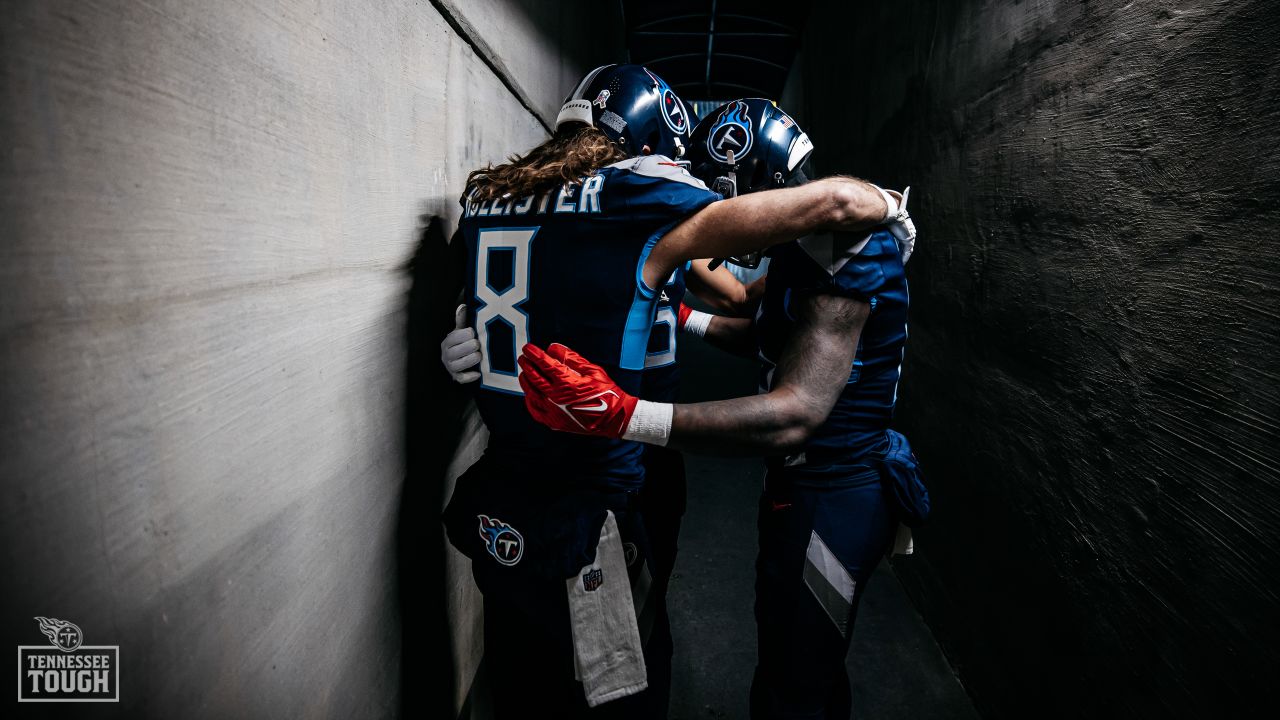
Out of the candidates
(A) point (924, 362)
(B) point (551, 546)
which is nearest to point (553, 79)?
(A) point (924, 362)

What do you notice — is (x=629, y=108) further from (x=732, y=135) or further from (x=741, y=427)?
(x=741, y=427)

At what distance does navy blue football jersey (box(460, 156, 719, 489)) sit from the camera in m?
1.40

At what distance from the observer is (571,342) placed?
1474 millimetres

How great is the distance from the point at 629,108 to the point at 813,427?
4.69ft

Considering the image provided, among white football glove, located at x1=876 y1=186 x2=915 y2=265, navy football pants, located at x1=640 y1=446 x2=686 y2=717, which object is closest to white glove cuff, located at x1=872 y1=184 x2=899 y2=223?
white football glove, located at x1=876 y1=186 x2=915 y2=265

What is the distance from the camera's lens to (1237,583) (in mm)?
1255

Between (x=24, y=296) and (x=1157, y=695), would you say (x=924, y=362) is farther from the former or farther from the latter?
(x=24, y=296)

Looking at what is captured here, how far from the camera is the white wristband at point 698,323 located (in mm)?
2747

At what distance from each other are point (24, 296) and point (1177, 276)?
7.44ft

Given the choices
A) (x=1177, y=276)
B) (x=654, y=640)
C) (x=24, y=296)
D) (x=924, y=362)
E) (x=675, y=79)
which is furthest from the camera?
(x=675, y=79)

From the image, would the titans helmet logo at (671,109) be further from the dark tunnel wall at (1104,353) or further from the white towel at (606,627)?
the white towel at (606,627)

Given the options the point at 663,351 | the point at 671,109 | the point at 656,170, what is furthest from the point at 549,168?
the point at 671,109

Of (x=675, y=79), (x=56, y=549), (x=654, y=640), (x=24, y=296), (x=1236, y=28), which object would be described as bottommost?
(x=654, y=640)

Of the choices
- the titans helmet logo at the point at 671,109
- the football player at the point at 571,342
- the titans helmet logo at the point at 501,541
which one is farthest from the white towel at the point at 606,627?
the titans helmet logo at the point at 671,109
